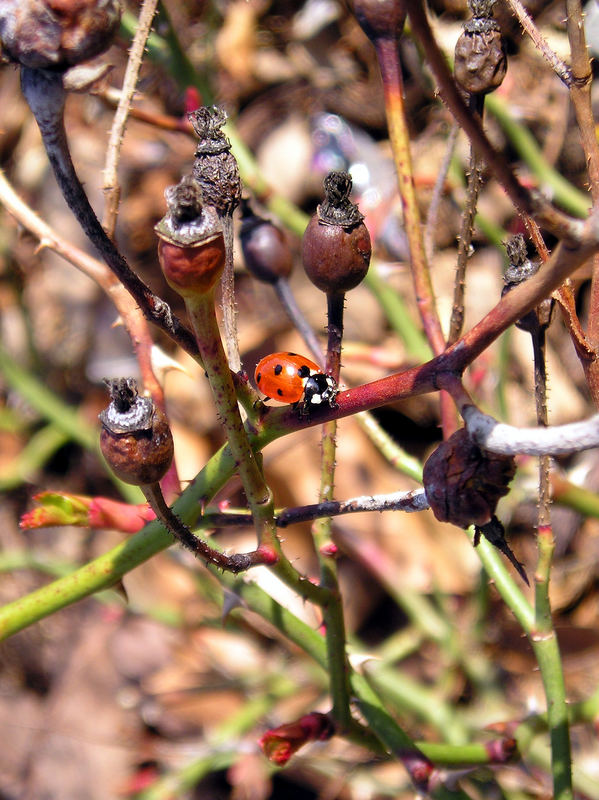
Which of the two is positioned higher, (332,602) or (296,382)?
(296,382)

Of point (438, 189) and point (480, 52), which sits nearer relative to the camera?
point (480, 52)

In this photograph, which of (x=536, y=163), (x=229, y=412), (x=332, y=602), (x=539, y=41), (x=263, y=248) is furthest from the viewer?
(x=536, y=163)

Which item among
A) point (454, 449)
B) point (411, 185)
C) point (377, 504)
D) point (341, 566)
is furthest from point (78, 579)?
point (341, 566)

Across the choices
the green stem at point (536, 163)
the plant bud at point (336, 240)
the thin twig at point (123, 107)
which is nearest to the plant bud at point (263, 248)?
the thin twig at point (123, 107)

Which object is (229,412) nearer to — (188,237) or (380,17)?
(188,237)

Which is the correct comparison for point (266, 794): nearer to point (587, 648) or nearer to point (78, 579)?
point (587, 648)

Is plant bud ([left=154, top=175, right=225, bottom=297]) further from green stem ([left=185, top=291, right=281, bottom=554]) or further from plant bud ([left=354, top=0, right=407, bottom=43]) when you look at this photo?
plant bud ([left=354, top=0, right=407, bottom=43])

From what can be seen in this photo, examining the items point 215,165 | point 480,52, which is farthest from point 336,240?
point 480,52

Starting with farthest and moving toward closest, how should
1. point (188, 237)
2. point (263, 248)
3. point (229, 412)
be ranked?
point (263, 248)
point (229, 412)
point (188, 237)

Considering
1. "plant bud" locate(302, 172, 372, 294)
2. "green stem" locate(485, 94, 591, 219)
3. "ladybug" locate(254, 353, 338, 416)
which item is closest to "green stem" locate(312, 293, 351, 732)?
"ladybug" locate(254, 353, 338, 416)
